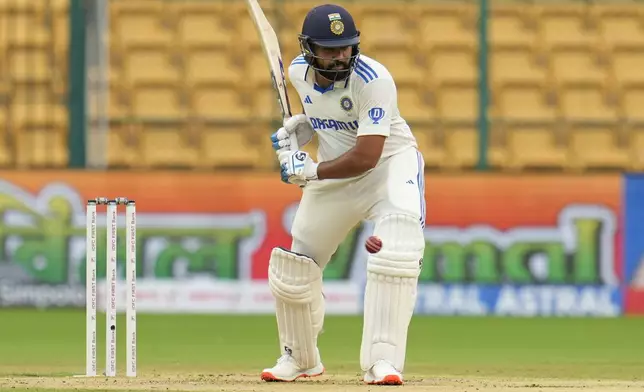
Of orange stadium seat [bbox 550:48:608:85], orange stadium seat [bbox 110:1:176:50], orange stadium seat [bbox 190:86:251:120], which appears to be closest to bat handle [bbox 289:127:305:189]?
orange stadium seat [bbox 190:86:251:120]

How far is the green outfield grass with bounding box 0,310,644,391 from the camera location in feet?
29.1

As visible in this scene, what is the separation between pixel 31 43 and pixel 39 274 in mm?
2662

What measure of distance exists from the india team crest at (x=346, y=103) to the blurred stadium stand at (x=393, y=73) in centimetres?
714

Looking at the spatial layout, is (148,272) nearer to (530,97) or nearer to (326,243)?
(530,97)

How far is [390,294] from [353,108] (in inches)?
36.6

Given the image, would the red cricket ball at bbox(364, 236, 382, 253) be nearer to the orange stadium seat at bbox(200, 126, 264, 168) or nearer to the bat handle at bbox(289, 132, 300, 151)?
the bat handle at bbox(289, 132, 300, 151)

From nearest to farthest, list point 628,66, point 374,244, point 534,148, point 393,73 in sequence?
point 374,244, point 534,148, point 393,73, point 628,66

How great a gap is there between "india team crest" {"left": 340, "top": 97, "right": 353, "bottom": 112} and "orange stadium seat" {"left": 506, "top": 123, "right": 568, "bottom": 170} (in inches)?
308

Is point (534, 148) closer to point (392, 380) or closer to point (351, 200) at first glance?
point (351, 200)

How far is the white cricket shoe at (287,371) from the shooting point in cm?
751

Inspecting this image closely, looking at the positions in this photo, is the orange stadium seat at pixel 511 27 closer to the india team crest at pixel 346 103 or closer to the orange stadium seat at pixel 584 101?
the orange stadium seat at pixel 584 101

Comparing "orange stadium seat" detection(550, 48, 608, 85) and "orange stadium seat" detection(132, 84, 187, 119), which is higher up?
"orange stadium seat" detection(550, 48, 608, 85)

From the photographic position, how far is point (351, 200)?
294 inches

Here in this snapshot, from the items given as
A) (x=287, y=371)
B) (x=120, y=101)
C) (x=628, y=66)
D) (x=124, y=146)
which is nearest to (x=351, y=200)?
(x=287, y=371)
